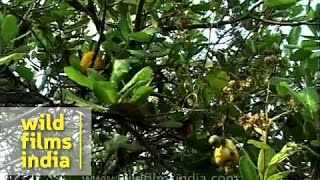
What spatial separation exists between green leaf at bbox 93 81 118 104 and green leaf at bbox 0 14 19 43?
20 cm

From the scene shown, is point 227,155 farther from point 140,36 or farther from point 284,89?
point 140,36

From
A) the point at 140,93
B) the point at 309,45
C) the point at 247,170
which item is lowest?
the point at 247,170

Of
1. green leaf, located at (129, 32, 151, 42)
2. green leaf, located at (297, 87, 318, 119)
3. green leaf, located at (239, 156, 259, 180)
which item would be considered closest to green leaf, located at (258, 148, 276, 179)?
green leaf, located at (239, 156, 259, 180)

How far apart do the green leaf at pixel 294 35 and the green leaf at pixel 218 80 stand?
0.30m

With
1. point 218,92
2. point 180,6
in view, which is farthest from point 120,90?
point 180,6

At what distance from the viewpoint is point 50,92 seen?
4.28 ft

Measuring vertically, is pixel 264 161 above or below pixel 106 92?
below

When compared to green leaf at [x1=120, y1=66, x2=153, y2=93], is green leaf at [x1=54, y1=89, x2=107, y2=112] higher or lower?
lower

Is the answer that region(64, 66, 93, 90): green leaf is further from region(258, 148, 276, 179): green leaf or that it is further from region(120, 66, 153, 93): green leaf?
region(258, 148, 276, 179): green leaf

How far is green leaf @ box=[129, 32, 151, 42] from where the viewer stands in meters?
1.19

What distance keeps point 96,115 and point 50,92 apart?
4.8 inches

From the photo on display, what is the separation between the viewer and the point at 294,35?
1.41m

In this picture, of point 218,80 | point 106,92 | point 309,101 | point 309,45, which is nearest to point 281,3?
point 309,45

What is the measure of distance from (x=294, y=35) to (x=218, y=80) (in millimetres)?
337
